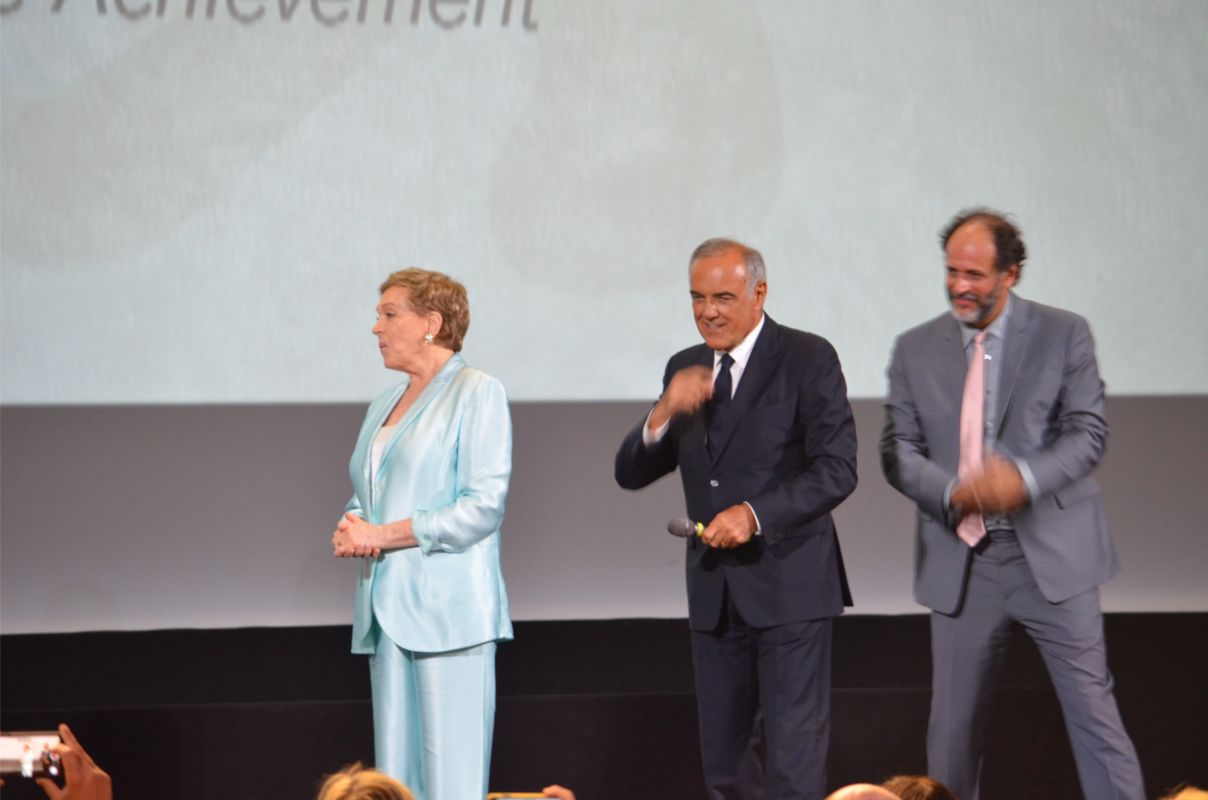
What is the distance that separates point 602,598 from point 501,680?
2.66 ft

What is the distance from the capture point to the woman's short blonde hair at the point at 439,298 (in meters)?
2.85

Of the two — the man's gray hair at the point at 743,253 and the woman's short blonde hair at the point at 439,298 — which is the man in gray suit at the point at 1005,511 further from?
the woman's short blonde hair at the point at 439,298

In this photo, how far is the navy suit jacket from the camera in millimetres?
2691

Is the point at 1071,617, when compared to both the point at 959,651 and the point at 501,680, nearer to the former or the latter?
the point at 959,651

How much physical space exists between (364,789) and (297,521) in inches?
116

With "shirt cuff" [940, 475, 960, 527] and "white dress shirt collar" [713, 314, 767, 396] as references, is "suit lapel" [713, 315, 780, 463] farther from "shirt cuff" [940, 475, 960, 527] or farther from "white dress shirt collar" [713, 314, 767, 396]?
"shirt cuff" [940, 475, 960, 527]

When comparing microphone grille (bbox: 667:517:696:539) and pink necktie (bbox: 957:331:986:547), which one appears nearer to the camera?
microphone grille (bbox: 667:517:696:539)

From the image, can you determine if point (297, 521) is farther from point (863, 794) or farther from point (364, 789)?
point (863, 794)

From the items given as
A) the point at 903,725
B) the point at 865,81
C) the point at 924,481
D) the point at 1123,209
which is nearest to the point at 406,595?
the point at 924,481

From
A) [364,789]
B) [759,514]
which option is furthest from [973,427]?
[364,789]

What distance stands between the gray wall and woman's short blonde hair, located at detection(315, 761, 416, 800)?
2.84 m

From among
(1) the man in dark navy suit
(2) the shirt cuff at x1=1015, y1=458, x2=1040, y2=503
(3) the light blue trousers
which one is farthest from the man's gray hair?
(3) the light blue trousers

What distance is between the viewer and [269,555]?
178 inches

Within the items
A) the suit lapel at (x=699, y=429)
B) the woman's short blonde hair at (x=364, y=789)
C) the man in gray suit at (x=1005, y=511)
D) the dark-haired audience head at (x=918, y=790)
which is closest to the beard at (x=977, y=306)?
the man in gray suit at (x=1005, y=511)
